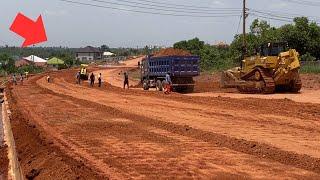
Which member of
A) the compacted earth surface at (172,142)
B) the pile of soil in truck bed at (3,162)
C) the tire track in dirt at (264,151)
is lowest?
the pile of soil in truck bed at (3,162)

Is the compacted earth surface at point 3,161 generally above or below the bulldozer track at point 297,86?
below

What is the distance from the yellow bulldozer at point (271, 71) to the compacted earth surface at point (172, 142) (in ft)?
23.0

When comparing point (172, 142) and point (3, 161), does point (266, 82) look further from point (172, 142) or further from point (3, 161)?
point (3, 161)

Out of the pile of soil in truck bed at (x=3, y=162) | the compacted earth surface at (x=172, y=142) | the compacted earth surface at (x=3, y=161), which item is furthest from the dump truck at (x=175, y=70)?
the pile of soil in truck bed at (x=3, y=162)

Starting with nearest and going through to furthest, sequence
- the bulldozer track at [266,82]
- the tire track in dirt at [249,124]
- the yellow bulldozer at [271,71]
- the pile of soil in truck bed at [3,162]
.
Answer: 1. the pile of soil in truck bed at [3,162]
2. the tire track in dirt at [249,124]
3. the yellow bulldozer at [271,71]
4. the bulldozer track at [266,82]

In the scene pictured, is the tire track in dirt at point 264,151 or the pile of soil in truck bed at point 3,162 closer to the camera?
the tire track in dirt at point 264,151

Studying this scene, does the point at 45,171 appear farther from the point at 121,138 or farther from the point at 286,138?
the point at 286,138

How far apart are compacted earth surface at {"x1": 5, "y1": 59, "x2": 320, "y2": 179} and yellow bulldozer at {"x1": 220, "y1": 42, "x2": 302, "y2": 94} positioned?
276 inches

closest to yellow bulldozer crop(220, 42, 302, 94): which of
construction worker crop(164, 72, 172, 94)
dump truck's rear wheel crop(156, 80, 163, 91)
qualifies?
construction worker crop(164, 72, 172, 94)

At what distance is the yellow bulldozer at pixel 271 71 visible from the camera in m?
27.9

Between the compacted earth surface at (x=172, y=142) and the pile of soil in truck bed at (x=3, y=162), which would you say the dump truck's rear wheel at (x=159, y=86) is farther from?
the pile of soil in truck bed at (x=3, y=162)

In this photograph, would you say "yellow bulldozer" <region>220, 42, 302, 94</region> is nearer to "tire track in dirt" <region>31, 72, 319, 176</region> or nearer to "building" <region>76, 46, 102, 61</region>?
"tire track in dirt" <region>31, 72, 319, 176</region>

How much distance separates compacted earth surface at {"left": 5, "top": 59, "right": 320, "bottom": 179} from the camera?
9.14 metres

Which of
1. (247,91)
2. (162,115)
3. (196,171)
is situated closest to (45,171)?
(196,171)
